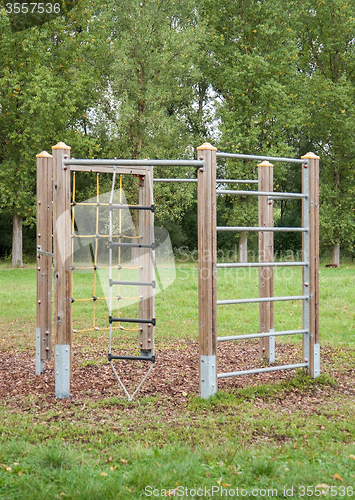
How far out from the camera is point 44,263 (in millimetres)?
6152

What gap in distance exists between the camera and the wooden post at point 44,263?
19.7ft

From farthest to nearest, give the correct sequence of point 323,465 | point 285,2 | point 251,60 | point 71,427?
point 285,2 → point 251,60 → point 71,427 → point 323,465

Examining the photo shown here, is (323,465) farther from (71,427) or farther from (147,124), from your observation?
(147,124)

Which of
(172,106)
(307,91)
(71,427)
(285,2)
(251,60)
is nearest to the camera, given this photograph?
(71,427)

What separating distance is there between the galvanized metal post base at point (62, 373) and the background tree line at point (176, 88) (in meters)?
13.9

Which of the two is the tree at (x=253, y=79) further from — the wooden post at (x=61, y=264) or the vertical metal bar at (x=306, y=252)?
the wooden post at (x=61, y=264)

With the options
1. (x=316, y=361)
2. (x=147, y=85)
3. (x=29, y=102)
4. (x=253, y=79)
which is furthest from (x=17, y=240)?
(x=316, y=361)

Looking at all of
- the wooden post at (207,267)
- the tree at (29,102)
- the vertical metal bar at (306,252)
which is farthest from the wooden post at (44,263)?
the tree at (29,102)

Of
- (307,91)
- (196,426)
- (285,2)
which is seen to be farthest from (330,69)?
(196,426)

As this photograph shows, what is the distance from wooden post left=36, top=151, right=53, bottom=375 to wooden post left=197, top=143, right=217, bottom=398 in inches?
80.5

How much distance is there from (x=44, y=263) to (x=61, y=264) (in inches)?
42.2

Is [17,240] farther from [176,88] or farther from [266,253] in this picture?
[266,253]

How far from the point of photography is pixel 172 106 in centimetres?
2511

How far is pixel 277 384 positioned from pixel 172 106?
21.4 meters
